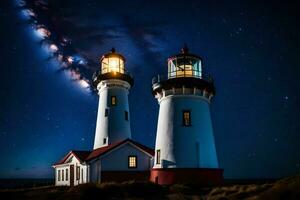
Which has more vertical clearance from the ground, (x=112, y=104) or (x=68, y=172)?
(x=112, y=104)

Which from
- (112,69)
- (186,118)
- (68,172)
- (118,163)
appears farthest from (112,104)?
(186,118)

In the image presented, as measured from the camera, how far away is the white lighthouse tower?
99.9 ft

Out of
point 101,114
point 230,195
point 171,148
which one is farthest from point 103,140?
point 230,195

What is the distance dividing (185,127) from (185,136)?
583mm

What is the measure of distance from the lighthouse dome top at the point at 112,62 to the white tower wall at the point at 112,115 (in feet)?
3.89

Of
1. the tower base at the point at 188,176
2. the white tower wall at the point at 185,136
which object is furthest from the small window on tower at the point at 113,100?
the tower base at the point at 188,176

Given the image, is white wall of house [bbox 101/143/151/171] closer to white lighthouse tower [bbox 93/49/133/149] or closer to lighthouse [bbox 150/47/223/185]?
lighthouse [bbox 150/47/223/185]

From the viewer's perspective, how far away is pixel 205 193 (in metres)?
20.4

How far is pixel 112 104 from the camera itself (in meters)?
30.8

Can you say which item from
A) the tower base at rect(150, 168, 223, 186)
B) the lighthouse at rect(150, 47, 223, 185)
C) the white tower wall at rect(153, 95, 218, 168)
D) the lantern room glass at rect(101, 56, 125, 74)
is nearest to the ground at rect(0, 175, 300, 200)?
the tower base at rect(150, 168, 223, 186)

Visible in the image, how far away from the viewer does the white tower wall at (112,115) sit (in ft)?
99.8

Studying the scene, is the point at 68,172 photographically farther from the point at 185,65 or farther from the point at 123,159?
the point at 185,65

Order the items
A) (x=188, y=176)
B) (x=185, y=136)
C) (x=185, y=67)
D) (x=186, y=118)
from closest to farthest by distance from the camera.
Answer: (x=188, y=176)
(x=185, y=136)
(x=186, y=118)
(x=185, y=67)

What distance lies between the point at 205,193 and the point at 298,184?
34.2 ft
